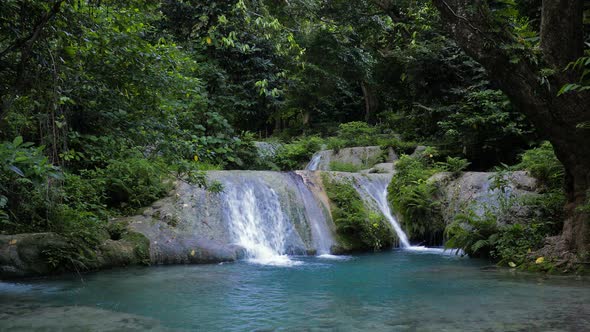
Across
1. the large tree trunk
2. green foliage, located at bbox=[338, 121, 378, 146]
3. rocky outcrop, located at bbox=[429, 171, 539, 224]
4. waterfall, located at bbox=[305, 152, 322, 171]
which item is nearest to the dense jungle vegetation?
the large tree trunk

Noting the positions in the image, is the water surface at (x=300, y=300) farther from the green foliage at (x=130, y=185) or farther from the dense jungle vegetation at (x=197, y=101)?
the green foliage at (x=130, y=185)

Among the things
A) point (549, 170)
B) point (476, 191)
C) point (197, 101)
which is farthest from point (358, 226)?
point (197, 101)

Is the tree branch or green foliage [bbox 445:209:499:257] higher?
the tree branch

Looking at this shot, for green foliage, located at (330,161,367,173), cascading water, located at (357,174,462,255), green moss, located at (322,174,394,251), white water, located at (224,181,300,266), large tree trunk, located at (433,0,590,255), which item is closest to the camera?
large tree trunk, located at (433,0,590,255)

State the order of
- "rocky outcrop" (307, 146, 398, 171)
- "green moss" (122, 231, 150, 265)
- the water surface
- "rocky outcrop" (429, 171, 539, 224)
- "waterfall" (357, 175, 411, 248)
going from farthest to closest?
"rocky outcrop" (307, 146, 398, 171)
"waterfall" (357, 175, 411, 248)
"rocky outcrop" (429, 171, 539, 224)
"green moss" (122, 231, 150, 265)
the water surface

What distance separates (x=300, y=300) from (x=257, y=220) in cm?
533

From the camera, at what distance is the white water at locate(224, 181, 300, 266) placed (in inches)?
417

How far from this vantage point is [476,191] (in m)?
11.9

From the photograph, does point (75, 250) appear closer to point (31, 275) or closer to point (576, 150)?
point (31, 275)

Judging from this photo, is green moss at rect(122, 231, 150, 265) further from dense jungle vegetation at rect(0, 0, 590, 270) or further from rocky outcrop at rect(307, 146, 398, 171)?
rocky outcrop at rect(307, 146, 398, 171)

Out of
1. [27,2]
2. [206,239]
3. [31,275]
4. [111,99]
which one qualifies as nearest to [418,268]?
[206,239]

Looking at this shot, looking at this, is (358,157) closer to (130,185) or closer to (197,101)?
(130,185)

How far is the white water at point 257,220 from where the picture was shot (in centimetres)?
1059

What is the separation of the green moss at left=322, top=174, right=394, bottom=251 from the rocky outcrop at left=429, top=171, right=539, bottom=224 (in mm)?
1672
